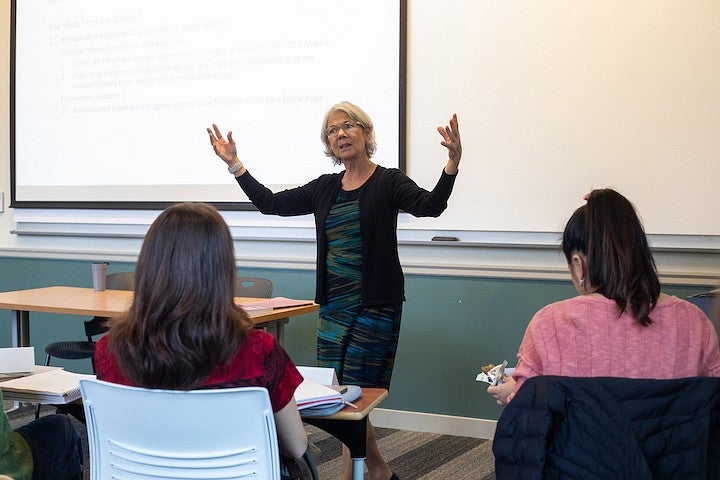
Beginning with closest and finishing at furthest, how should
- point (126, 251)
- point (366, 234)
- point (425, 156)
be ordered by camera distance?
1. point (366, 234)
2. point (425, 156)
3. point (126, 251)

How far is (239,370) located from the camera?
166cm

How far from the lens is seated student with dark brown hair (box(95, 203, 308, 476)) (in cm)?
162

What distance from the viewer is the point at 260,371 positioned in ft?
5.47

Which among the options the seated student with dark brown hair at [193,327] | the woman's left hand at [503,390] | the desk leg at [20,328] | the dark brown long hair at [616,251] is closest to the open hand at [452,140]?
the dark brown long hair at [616,251]

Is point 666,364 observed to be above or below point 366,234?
below

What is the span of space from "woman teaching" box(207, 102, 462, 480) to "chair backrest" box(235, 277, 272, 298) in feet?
2.83

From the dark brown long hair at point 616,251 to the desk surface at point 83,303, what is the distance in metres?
1.50

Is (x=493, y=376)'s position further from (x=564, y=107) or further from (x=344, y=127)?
(x=564, y=107)

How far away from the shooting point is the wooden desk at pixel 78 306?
316 centimetres

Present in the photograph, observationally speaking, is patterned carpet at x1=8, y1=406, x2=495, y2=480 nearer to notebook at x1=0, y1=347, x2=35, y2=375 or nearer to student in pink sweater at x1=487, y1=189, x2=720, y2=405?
notebook at x1=0, y1=347, x2=35, y2=375

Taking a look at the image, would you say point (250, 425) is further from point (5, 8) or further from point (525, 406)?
point (5, 8)

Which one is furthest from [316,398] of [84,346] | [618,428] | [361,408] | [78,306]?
[84,346]

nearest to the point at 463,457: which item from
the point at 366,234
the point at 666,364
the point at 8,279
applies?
the point at 366,234

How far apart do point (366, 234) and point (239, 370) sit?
1.34 meters
